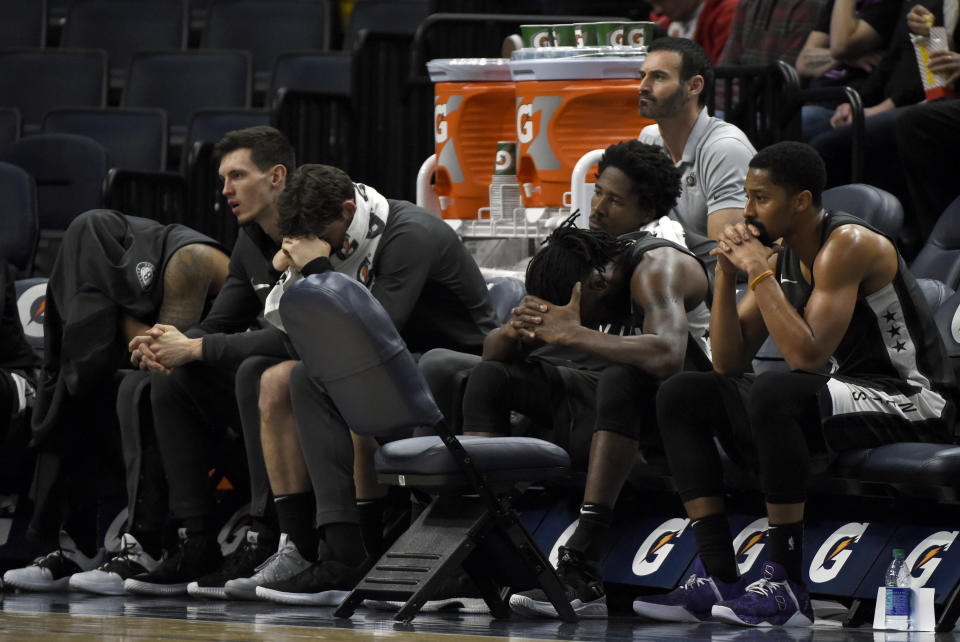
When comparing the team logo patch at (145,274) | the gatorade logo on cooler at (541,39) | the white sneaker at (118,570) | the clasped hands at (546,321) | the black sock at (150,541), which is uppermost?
the gatorade logo on cooler at (541,39)

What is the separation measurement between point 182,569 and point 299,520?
23.4 inches

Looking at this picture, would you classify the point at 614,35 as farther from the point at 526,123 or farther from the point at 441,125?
the point at 441,125

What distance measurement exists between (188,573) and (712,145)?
2150mm

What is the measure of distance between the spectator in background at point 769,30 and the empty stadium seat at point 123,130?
3136 mm

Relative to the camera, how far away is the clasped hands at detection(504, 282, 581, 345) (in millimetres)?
4238

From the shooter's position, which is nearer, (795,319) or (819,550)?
(795,319)

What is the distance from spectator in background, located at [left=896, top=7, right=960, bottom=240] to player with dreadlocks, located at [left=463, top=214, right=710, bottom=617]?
1426mm

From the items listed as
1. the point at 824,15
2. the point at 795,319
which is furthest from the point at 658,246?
the point at 824,15

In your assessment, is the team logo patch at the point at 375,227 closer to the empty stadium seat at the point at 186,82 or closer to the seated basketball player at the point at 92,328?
the seated basketball player at the point at 92,328

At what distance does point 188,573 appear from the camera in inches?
203

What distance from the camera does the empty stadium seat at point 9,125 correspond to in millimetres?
8672

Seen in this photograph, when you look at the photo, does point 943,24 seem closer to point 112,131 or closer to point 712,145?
point 712,145

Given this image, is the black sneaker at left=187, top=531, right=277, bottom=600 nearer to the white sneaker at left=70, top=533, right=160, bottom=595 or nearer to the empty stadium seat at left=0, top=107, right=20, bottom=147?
the white sneaker at left=70, top=533, right=160, bottom=595

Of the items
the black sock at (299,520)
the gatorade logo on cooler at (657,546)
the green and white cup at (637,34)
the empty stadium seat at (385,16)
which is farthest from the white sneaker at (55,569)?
the empty stadium seat at (385,16)
